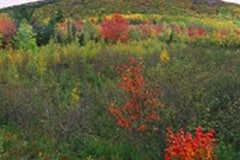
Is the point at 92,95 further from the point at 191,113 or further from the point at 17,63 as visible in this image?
the point at 17,63

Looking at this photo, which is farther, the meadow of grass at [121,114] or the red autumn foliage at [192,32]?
the red autumn foliage at [192,32]

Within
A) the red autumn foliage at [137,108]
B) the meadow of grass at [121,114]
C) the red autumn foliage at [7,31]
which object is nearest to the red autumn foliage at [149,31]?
the red autumn foliage at [7,31]

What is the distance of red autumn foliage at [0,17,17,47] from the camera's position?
27.8 m

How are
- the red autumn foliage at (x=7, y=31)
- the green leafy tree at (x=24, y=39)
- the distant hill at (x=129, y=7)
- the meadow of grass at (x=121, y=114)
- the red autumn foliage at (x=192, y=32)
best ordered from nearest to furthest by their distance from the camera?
the meadow of grass at (x=121, y=114) → the green leafy tree at (x=24, y=39) → the red autumn foliage at (x=7, y=31) → the red autumn foliage at (x=192, y=32) → the distant hill at (x=129, y=7)

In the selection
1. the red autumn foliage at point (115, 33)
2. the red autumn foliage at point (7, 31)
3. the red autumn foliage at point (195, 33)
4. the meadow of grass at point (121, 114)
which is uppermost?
the meadow of grass at point (121, 114)

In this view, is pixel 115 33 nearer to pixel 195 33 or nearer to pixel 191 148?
pixel 195 33

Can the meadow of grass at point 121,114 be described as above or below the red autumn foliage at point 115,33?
above

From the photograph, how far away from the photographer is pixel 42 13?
182ft

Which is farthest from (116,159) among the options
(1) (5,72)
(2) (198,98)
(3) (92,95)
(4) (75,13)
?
(4) (75,13)

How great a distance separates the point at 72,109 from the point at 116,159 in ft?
7.11

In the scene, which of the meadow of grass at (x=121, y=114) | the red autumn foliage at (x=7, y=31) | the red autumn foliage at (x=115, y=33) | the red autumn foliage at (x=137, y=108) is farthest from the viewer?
the red autumn foliage at (x=115, y=33)

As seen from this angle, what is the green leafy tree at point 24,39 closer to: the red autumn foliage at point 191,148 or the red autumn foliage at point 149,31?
the red autumn foliage at point 149,31

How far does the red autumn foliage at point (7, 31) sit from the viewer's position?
27839 millimetres

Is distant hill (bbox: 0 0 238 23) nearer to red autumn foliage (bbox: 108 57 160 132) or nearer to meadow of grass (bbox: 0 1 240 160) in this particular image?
meadow of grass (bbox: 0 1 240 160)
